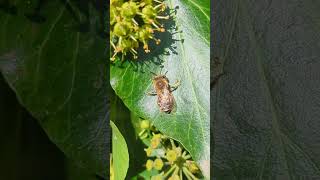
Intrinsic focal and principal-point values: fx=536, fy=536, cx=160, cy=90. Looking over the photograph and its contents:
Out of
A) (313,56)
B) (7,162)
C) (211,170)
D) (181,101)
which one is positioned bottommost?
(7,162)

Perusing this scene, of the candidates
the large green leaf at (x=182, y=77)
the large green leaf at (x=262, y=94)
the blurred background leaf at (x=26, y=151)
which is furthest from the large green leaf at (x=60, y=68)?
the large green leaf at (x=262, y=94)

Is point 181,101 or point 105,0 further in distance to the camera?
point 105,0

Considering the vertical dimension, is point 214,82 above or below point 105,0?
below

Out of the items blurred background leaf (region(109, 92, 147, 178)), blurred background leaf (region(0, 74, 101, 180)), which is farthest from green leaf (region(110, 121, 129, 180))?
blurred background leaf (region(0, 74, 101, 180))

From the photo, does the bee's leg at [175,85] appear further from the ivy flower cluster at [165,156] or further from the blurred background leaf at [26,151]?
the blurred background leaf at [26,151]

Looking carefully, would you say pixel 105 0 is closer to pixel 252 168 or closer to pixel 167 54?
pixel 167 54

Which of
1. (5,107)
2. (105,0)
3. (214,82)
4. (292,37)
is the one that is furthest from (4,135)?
(292,37)
